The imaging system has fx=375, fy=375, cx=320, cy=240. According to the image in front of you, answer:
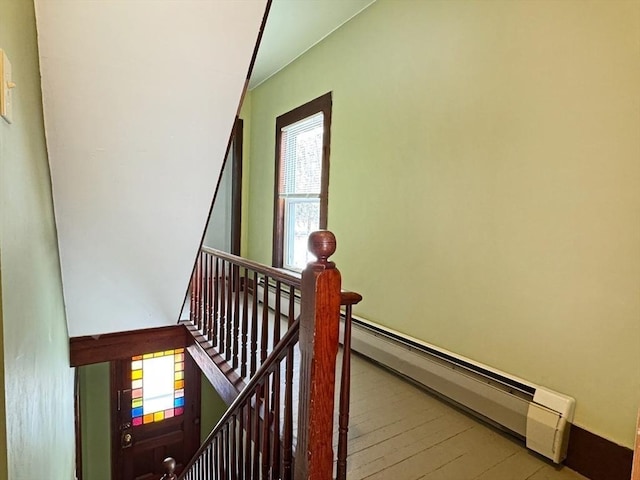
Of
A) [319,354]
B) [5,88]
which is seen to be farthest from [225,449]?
[5,88]

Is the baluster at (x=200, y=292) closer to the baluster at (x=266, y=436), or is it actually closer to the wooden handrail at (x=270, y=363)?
the wooden handrail at (x=270, y=363)

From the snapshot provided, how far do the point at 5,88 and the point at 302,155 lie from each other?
3.03 m

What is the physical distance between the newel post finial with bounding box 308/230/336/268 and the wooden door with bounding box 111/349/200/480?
3.96 metres

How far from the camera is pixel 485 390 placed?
6.50ft

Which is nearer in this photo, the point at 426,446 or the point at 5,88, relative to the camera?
the point at 5,88

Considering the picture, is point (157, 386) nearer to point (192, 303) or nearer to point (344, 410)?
point (192, 303)

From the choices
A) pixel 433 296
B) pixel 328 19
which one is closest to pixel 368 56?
pixel 328 19

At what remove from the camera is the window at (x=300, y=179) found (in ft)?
11.1

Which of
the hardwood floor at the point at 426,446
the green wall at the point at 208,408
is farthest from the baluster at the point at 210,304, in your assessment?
the green wall at the point at 208,408

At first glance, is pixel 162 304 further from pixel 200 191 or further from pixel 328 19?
pixel 328 19

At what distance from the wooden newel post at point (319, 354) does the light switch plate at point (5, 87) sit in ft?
2.77

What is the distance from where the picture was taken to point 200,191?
86.1 inches

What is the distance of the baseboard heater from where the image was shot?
1.69 meters

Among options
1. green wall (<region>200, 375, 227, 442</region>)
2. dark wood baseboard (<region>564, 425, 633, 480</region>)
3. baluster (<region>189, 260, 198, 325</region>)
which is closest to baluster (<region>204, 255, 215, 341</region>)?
baluster (<region>189, 260, 198, 325</region>)
